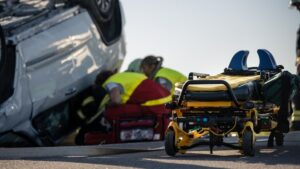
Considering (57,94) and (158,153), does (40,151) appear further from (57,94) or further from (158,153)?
(57,94)

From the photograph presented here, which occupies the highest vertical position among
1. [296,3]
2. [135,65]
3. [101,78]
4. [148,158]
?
[296,3]

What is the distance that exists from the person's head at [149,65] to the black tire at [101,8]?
3.08 ft

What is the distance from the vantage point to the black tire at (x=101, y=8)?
12492 millimetres

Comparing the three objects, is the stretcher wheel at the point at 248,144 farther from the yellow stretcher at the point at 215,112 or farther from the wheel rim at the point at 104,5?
the wheel rim at the point at 104,5

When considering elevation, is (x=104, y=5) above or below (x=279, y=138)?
above

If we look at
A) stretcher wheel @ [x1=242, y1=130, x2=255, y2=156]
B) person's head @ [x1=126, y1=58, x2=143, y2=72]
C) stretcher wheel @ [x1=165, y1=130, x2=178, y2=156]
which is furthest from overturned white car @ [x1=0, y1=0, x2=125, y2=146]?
stretcher wheel @ [x1=242, y1=130, x2=255, y2=156]

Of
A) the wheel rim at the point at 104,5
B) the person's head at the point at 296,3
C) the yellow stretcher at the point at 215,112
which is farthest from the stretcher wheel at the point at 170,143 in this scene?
the wheel rim at the point at 104,5

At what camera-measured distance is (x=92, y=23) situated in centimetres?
1258

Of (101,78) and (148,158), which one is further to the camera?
(101,78)

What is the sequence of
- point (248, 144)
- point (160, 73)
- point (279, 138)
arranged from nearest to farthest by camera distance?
point (248, 144) < point (279, 138) < point (160, 73)

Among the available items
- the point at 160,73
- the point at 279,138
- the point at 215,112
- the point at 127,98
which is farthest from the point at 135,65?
the point at 215,112

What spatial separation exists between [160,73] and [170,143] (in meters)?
5.95

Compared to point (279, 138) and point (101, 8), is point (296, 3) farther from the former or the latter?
point (101, 8)

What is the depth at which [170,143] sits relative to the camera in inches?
324
